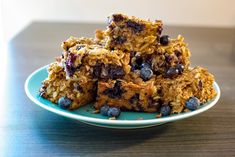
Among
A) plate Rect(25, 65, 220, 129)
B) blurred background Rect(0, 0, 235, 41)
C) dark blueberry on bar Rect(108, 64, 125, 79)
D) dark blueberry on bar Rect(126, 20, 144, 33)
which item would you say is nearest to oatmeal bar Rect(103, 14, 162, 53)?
dark blueberry on bar Rect(126, 20, 144, 33)

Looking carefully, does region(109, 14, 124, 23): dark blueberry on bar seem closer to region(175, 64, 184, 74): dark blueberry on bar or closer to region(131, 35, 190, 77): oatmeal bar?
region(131, 35, 190, 77): oatmeal bar

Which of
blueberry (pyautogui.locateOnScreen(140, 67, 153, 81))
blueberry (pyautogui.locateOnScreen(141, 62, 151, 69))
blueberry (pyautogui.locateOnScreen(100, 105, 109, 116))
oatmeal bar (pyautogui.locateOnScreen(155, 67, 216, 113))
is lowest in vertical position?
blueberry (pyautogui.locateOnScreen(100, 105, 109, 116))

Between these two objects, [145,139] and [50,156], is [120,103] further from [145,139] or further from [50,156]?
[50,156]

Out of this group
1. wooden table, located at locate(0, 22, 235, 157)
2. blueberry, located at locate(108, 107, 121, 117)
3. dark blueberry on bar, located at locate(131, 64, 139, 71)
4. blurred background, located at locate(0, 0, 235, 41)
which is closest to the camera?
wooden table, located at locate(0, 22, 235, 157)

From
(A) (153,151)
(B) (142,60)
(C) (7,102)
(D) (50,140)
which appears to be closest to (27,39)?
(C) (7,102)

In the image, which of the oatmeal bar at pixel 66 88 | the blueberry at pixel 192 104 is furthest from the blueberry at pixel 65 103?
the blueberry at pixel 192 104

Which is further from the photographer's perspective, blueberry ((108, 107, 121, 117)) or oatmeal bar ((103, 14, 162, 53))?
oatmeal bar ((103, 14, 162, 53))

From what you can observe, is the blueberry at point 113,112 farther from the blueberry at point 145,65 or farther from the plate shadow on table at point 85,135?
the blueberry at point 145,65

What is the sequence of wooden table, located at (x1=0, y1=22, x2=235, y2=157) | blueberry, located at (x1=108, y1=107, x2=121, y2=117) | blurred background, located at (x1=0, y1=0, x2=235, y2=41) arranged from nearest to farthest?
wooden table, located at (x1=0, y1=22, x2=235, y2=157)
blueberry, located at (x1=108, y1=107, x2=121, y2=117)
blurred background, located at (x1=0, y1=0, x2=235, y2=41)
